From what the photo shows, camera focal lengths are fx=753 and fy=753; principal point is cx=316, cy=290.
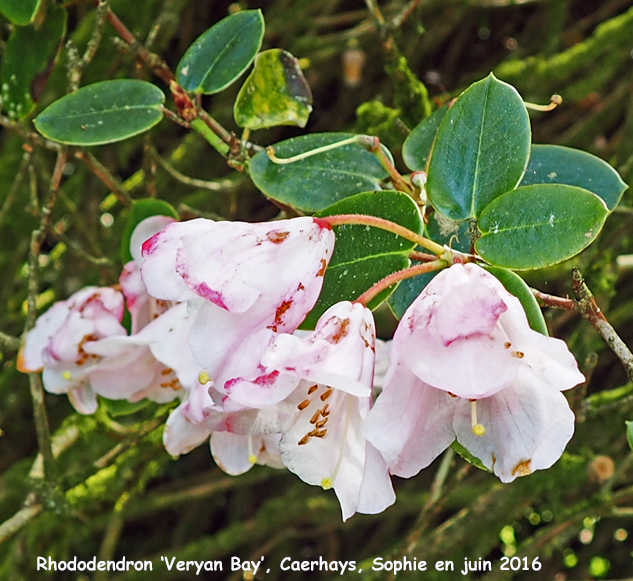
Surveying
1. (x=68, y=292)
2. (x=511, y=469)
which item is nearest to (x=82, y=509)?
(x=68, y=292)

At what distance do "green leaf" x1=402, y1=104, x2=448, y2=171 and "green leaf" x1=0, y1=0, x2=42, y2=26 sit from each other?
1.41 ft

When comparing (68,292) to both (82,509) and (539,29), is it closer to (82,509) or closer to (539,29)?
(82,509)

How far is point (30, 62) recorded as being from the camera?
893 millimetres

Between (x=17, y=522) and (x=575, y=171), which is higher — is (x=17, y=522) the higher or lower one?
the lower one

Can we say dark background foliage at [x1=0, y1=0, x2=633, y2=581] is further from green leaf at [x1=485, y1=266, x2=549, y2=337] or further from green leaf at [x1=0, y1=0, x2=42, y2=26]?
green leaf at [x1=485, y1=266, x2=549, y2=337]

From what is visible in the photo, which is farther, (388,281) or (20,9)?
(20,9)

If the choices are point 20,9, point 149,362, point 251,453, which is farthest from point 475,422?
point 20,9

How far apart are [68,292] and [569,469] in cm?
98

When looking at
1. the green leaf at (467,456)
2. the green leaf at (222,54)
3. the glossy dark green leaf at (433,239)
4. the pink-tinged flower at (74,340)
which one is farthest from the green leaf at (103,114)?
the green leaf at (467,456)

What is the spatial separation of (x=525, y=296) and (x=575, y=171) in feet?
0.78

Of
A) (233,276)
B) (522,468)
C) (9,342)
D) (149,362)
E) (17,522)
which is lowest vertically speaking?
(17,522)

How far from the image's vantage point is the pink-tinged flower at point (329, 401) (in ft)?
1.62

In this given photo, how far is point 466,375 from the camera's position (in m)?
0.48

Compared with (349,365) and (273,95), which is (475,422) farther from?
(273,95)
